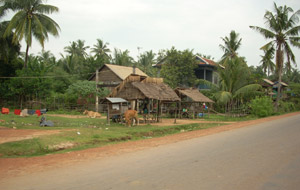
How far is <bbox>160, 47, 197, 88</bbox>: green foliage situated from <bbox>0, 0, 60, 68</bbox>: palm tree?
14.8 meters

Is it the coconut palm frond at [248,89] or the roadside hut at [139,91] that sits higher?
the coconut palm frond at [248,89]

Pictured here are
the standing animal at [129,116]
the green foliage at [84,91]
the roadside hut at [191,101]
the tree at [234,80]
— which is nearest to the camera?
the standing animal at [129,116]

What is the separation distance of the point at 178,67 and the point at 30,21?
18.8m

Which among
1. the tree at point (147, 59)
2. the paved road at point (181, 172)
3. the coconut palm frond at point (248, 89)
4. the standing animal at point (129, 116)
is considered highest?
the tree at point (147, 59)

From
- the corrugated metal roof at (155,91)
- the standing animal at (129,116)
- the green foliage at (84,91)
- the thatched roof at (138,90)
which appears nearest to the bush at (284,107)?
the corrugated metal roof at (155,91)

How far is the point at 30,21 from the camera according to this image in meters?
29.3

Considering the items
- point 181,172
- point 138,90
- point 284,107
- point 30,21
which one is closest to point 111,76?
point 30,21

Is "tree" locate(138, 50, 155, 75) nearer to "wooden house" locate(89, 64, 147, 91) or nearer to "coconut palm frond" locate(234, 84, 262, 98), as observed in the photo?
"wooden house" locate(89, 64, 147, 91)

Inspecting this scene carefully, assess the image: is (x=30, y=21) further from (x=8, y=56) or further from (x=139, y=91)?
(x=139, y=91)

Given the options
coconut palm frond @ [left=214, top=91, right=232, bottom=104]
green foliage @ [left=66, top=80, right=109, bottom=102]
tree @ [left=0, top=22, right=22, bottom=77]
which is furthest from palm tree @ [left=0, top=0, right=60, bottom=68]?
coconut palm frond @ [left=214, top=91, right=232, bottom=104]

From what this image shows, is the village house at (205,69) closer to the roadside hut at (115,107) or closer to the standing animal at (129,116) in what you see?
the roadside hut at (115,107)

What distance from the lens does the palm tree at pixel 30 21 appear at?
28.9m

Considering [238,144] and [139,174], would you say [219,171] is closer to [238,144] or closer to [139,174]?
[139,174]

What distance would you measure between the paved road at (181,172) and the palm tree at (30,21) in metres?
25.0
